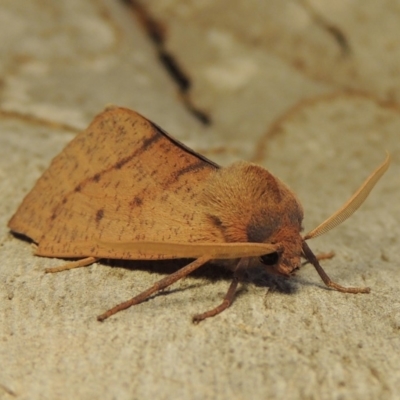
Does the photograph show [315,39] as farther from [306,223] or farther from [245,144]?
[306,223]

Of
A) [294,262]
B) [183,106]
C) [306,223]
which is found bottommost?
[183,106]

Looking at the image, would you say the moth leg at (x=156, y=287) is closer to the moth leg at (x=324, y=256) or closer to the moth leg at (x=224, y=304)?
the moth leg at (x=224, y=304)

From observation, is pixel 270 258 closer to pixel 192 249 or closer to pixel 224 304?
pixel 224 304

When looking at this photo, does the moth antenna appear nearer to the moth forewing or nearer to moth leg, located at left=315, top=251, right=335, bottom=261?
the moth forewing

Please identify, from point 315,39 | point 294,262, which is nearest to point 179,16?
point 315,39

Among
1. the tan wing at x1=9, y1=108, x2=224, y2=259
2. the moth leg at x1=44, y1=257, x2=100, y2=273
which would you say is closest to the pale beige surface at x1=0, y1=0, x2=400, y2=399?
the moth leg at x1=44, y1=257, x2=100, y2=273
